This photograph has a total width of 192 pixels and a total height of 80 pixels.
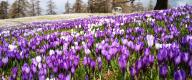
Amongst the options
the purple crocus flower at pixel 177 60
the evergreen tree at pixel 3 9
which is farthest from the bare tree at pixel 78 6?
the purple crocus flower at pixel 177 60

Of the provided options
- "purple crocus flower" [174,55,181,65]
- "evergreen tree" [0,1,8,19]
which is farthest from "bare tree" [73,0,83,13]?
"purple crocus flower" [174,55,181,65]

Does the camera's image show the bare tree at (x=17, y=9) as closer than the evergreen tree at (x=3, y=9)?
Yes

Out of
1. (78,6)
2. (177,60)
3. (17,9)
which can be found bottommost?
(177,60)

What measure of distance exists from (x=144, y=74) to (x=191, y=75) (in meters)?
0.58

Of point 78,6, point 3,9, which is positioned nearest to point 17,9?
point 3,9

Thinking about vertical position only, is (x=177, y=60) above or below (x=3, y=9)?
below

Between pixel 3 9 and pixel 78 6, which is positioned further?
pixel 3 9

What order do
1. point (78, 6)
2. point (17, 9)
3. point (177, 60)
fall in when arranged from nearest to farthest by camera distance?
point (177, 60)
point (17, 9)
point (78, 6)

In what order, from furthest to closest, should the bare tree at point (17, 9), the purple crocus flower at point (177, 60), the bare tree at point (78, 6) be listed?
1. the bare tree at point (78, 6)
2. the bare tree at point (17, 9)
3. the purple crocus flower at point (177, 60)

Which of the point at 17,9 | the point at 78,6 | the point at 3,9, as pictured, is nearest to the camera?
the point at 17,9

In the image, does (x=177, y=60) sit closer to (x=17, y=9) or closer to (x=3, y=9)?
(x=17, y=9)

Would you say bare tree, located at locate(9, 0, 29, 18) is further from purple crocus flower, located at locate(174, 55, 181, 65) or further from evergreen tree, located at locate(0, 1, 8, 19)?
purple crocus flower, located at locate(174, 55, 181, 65)

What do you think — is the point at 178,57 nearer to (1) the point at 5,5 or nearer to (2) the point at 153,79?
(2) the point at 153,79

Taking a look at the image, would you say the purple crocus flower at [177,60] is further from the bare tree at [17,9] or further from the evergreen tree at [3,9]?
the evergreen tree at [3,9]
